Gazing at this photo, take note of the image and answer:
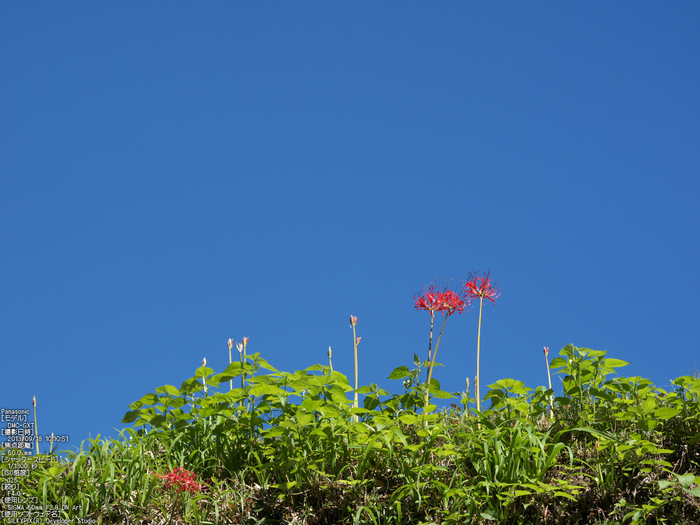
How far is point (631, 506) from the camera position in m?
3.45

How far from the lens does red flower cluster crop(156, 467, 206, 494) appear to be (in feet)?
12.3

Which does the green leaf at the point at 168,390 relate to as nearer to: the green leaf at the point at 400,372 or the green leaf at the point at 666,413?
the green leaf at the point at 400,372

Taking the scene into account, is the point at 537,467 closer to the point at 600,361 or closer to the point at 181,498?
the point at 600,361

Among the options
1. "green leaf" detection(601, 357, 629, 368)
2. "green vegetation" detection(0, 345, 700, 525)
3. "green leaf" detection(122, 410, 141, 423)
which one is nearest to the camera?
"green vegetation" detection(0, 345, 700, 525)

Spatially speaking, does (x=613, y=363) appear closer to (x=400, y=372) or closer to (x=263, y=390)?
(x=400, y=372)

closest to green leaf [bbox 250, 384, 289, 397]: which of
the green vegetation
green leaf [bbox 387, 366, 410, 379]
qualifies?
the green vegetation

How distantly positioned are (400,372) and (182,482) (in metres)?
1.71

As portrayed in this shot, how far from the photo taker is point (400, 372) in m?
4.20

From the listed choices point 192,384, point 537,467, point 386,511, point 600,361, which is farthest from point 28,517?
point 600,361

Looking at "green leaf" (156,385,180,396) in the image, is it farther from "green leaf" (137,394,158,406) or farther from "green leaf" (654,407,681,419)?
"green leaf" (654,407,681,419)

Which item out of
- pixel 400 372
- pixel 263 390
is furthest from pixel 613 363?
pixel 263 390

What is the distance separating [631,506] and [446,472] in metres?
1.15

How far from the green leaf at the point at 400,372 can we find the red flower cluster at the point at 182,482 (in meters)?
1.58

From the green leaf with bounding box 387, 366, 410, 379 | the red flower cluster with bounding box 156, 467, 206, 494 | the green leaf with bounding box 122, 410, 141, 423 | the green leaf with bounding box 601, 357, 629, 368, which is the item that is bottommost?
the red flower cluster with bounding box 156, 467, 206, 494
